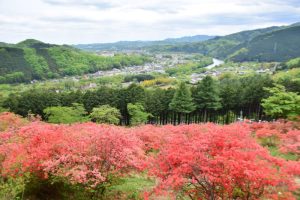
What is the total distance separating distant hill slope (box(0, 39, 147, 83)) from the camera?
145 meters

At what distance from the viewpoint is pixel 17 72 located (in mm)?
142625

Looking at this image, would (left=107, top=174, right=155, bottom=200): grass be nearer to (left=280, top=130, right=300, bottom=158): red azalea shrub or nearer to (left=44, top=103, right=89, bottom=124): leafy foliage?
(left=280, top=130, right=300, bottom=158): red azalea shrub

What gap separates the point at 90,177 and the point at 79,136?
7.14 feet

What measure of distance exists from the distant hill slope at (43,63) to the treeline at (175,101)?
95.8 metres

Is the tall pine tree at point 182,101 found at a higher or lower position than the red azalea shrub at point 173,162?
lower

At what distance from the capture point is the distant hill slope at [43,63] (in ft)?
475

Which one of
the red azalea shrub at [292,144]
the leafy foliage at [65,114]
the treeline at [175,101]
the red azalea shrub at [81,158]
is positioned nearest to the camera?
the red azalea shrub at [81,158]

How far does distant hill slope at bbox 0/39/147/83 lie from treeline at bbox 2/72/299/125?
9583 cm

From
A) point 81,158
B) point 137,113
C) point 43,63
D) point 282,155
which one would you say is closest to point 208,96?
point 137,113

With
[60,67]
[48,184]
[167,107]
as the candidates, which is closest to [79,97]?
[167,107]

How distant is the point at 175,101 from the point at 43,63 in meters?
135

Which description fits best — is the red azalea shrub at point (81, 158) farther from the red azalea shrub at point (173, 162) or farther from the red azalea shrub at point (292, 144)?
the red azalea shrub at point (292, 144)

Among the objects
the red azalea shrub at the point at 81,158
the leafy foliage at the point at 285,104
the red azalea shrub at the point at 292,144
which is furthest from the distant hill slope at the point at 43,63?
the red azalea shrub at the point at 292,144

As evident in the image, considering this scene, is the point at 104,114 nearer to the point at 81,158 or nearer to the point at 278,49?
the point at 81,158
